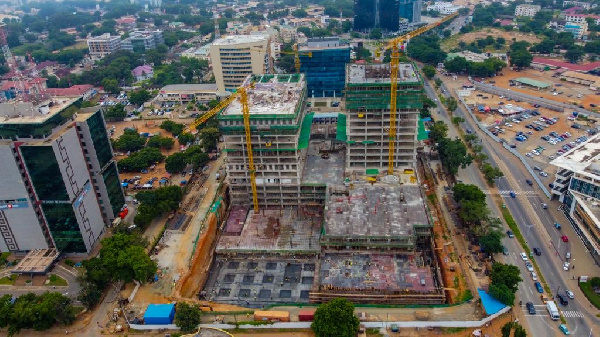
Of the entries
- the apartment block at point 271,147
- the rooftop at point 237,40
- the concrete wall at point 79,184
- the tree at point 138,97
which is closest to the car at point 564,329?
the apartment block at point 271,147

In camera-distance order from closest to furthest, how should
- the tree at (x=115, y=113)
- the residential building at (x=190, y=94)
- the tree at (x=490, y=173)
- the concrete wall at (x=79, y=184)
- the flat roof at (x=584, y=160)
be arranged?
the concrete wall at (x=79, y=184), the flat roof at (x=584, y=160), the tree at (x=490, y=173), the tree at (x=115, y=113), the residential building at (x=190, y=94)

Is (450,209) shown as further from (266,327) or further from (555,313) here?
(266,327)

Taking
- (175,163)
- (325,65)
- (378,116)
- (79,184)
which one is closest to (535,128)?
(378,116)

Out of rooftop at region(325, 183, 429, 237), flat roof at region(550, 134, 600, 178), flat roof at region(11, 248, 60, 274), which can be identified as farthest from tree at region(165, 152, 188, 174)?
flat roof at region(550, 134, 600, 178)

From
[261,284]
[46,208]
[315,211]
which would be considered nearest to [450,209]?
[315,211]

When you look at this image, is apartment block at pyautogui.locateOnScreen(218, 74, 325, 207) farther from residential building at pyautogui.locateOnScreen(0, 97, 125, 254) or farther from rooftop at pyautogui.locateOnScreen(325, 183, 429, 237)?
residential building at pyautogui.locateOnScreen(0, 97, 125, 254)

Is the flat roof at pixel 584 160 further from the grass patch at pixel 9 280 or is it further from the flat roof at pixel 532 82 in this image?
the grass patch at pixel 9 280

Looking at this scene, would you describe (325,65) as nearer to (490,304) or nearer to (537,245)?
(537,245)
